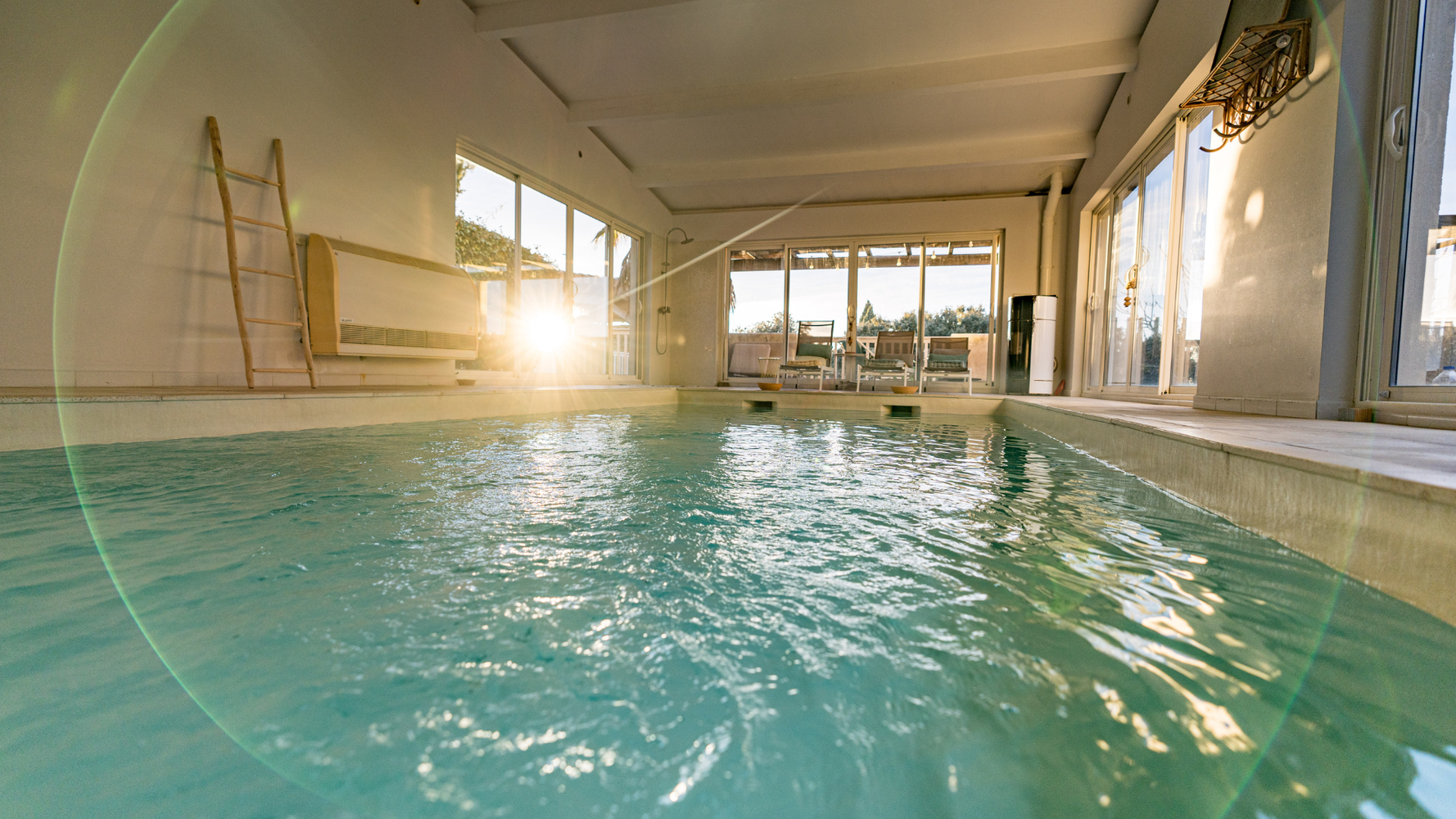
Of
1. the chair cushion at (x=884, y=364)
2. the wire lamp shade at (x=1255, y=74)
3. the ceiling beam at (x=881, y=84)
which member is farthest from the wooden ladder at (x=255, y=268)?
the chair cushion at (x=884, y=364)

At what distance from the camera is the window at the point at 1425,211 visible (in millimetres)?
2059

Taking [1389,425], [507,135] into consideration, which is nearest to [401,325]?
[507,135]

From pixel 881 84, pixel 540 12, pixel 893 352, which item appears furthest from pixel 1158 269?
pixel 540 12

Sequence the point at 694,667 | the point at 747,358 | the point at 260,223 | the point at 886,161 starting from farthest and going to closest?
the point at 747,358
the point at 886,161
the point at 260,223
the point at 694,667

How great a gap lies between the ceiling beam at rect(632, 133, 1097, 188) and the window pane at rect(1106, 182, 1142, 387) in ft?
3.01

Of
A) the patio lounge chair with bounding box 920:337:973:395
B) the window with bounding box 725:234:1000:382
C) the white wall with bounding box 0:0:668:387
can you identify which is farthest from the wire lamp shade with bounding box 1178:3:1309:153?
the window with bounding box 725:234:1000:382

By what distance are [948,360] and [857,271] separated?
2.17 meters

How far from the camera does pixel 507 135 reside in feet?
18.0

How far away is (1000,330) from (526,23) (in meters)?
6.99

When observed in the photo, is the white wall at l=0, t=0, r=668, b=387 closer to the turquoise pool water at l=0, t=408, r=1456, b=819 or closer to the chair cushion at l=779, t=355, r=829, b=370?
the turquoise pool water at l=0, t=408, r=1456, b=819

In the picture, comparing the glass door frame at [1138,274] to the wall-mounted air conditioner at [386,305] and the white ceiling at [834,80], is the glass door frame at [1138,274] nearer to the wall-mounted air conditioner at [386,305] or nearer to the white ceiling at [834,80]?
the white ceiling at [834,80]

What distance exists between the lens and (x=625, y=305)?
8.48 m

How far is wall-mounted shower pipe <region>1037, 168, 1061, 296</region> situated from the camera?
748cm

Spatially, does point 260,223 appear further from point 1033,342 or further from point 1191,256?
point 1033,342
